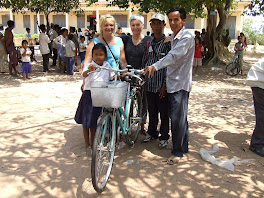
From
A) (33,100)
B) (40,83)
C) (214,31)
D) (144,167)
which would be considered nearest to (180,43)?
(144,167)

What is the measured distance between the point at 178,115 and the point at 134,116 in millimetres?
771

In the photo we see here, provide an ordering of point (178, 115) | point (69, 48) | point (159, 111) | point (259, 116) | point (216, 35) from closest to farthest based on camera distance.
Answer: point (178, 115) → point (259, 116) → point (159, 111) → point (69, 48) → point (216, 35)

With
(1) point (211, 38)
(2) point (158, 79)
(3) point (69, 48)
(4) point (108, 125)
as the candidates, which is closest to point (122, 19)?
(1) point (211, 38)

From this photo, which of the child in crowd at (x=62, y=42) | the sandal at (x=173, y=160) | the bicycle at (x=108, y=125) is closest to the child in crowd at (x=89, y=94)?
the bicycle at (x=108, y=125)

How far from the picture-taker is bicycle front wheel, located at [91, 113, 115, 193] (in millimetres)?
2580

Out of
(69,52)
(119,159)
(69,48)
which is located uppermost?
(69,48)

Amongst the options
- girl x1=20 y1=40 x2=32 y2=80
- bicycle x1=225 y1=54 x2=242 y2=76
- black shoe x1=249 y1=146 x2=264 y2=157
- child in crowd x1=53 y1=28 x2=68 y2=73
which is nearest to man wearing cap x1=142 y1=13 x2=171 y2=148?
black shoe x1=249 y1=146 x2=264 y2=157

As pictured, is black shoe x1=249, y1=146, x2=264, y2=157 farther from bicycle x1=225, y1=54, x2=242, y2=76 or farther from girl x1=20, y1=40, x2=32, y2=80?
bicycle x1=225, y1=54, x2=242, y2=76

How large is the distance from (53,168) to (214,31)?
11.8 metres

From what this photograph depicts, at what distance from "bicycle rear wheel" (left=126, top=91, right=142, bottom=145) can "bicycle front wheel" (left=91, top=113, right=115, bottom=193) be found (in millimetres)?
651

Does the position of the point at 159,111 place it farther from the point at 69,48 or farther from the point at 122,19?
the point at 122,19

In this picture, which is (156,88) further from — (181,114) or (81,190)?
(81,190)

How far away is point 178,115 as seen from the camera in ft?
10.9

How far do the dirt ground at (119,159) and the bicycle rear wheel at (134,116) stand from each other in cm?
17
